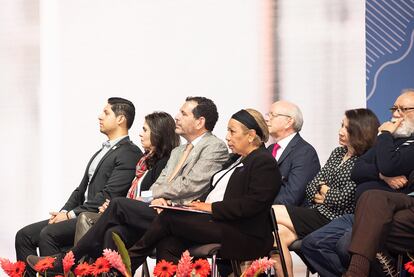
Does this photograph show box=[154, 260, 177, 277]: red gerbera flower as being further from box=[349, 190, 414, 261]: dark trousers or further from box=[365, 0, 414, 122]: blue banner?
box=[365, 0, 414, 122]: blue banner

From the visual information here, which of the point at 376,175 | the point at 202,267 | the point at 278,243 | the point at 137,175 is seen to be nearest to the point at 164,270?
the point at 202,267

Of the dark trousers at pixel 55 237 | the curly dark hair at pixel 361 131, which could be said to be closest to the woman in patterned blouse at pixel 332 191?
the curly dark hair at pixel 361 131

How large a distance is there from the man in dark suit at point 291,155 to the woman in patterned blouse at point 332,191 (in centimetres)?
13

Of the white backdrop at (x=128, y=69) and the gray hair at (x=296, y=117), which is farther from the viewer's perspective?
the white backdrop at (x=128, y=69)

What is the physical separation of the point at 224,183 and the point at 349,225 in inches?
27.1

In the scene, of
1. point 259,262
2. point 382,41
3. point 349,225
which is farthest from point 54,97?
point 259,262

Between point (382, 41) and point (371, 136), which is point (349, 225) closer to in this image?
point (371, 136)

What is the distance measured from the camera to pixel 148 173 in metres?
5.55

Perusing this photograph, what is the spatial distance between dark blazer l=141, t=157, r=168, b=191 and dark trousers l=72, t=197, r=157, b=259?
544 millimetres

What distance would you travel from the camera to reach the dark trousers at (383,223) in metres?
4.09

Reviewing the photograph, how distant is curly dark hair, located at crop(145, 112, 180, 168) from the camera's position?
5.62 metres

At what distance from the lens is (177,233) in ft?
14.8

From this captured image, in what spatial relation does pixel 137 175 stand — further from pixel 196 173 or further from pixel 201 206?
pixel 201 206

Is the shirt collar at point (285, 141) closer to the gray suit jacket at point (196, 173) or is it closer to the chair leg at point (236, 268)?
the gray suit jacket at point (196, 173)
